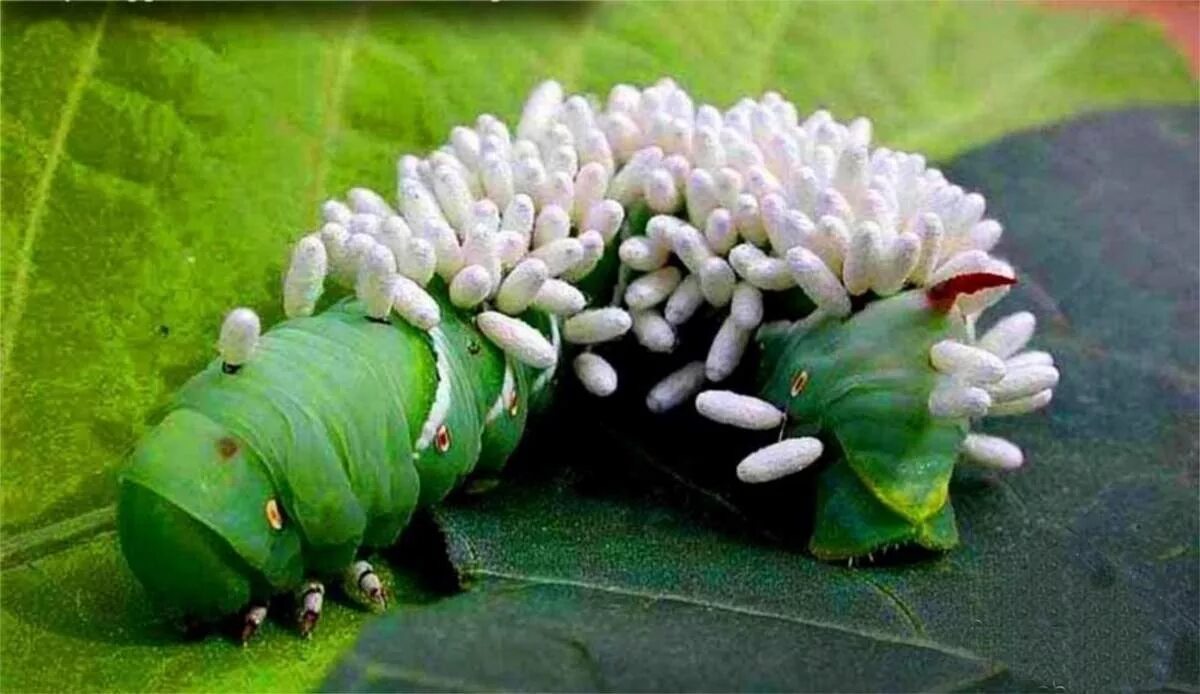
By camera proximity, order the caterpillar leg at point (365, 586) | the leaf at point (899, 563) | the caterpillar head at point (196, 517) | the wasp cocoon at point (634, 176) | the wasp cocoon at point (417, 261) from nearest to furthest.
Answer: the leaf at point (899, 563)
the caterpillar head at point (196, 517)
the caterpillar leg at point (365, 586)
the wasp cocoon at point (417, 261)
the wasp cocoon at point (634, 176)

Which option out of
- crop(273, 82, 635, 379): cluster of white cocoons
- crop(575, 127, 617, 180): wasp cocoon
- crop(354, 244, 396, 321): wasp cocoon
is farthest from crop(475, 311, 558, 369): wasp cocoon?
crop(575, 127, 617, 180): wasp cocoon

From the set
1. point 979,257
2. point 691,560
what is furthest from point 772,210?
point 691,560

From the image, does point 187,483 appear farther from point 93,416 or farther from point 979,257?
point 979,257

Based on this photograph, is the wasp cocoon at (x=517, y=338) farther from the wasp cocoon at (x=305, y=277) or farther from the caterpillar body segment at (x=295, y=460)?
the wasp cocoon at (x=305, y=277)

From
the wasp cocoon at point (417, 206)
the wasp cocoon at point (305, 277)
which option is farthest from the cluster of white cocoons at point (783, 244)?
the wasp cocoon at point (305, 277)

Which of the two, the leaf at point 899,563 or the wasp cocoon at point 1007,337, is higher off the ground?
the wasp cocoon at point 1007,337

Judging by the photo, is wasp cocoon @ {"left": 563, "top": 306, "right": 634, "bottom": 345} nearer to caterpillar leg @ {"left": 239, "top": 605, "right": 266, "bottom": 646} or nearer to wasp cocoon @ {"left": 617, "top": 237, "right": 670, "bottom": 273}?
wasp cocoon @ {"left": 617, "top": 237, "right": 670, "bottom": 273}
